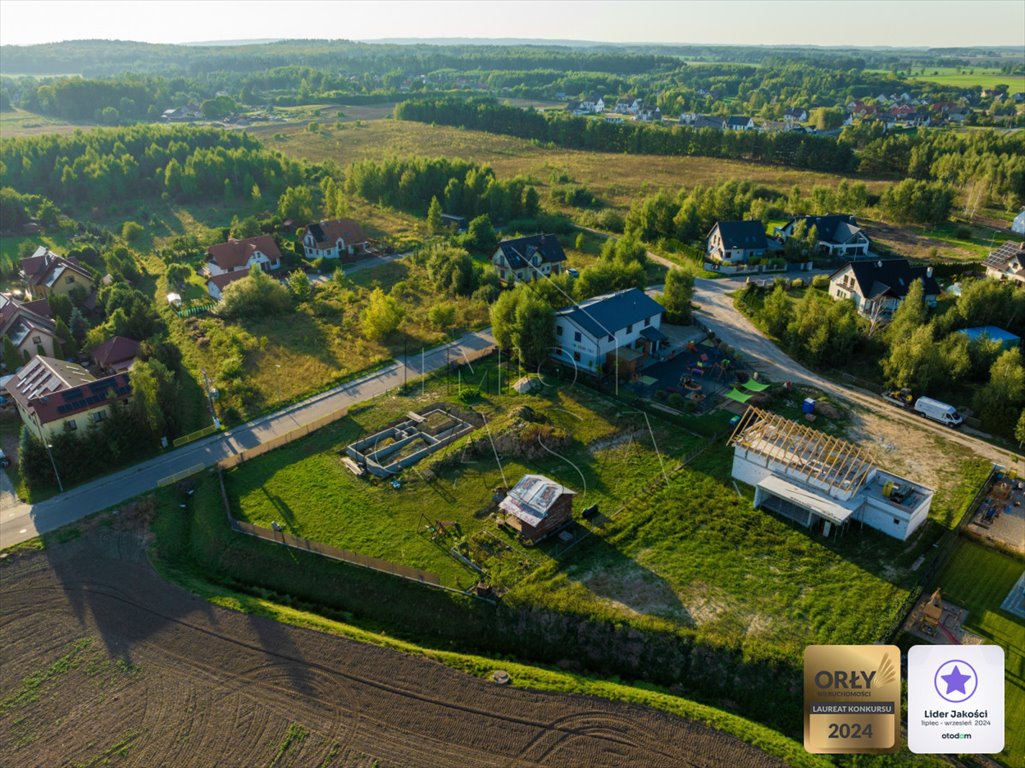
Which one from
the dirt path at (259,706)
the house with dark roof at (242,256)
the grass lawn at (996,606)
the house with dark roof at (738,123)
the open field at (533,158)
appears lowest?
the dirt path at (259,706)

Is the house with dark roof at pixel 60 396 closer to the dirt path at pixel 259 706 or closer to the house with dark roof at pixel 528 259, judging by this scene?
the dirt path at pixel 259 706

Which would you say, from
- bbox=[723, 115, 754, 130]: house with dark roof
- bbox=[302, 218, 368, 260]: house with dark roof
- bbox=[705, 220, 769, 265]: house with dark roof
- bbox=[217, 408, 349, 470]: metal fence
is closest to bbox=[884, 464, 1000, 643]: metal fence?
bbox=[217, 408, 349, 470]: metal fence

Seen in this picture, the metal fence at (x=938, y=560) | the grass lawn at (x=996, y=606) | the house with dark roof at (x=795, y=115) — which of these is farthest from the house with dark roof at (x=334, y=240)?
the house with dark roof at (x=795, y=115)

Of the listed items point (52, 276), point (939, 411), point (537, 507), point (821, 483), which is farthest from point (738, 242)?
point (52, 276)

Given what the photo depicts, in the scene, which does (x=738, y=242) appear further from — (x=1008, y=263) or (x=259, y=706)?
(x=259, y=706)

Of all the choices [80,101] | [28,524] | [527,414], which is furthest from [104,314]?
[80,101]

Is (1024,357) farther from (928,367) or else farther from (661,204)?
(661,204)

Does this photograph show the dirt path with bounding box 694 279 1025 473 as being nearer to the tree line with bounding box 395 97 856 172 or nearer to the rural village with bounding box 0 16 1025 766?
the rural village with bounding box 0 16 1025 766
